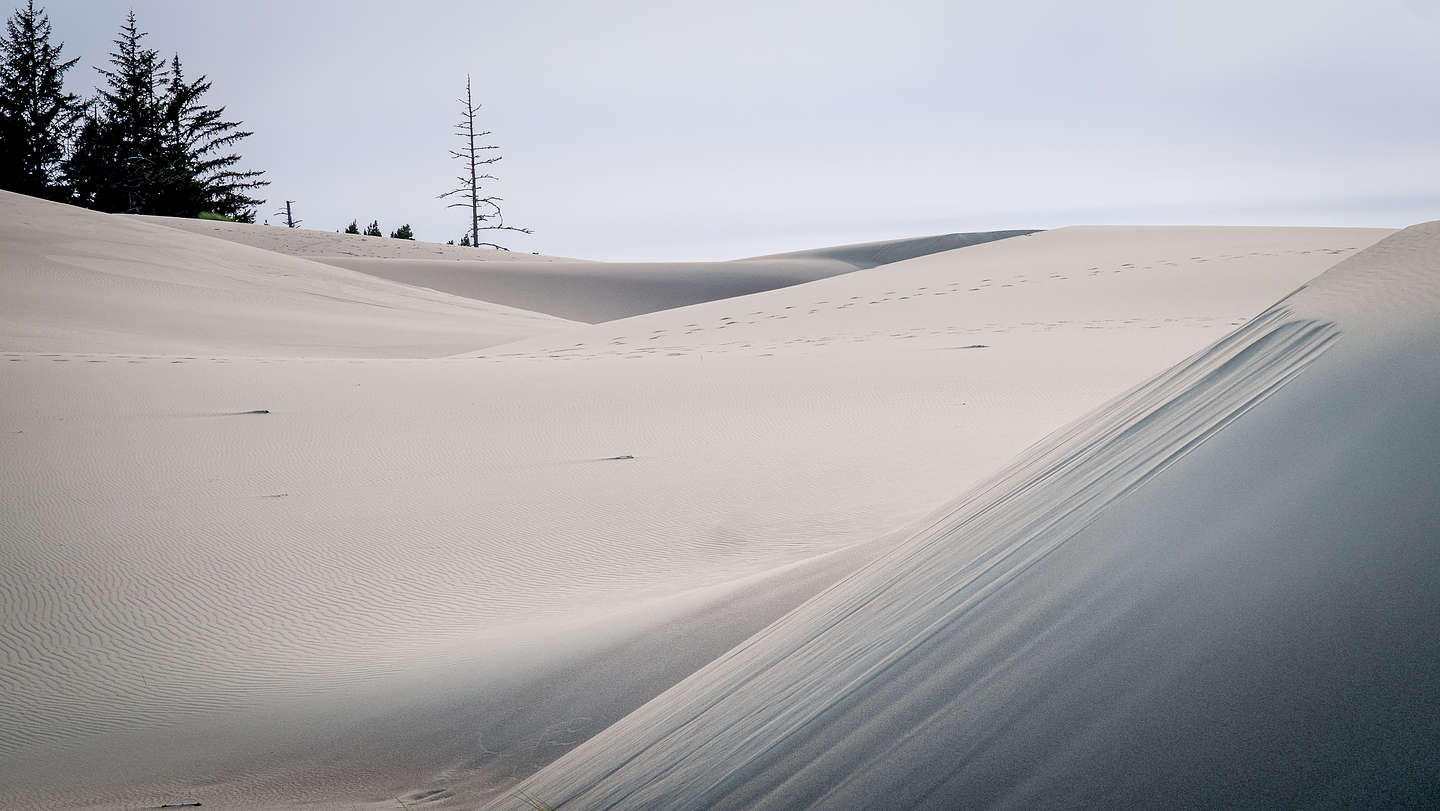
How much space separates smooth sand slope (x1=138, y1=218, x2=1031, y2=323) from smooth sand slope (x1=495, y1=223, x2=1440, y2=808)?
23.5 metres

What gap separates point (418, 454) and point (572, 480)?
83cm

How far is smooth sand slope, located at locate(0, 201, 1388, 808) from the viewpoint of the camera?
5.49 ft

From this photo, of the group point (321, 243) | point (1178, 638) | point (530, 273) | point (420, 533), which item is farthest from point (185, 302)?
point (321, 243)

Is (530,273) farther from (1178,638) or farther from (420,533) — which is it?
(1178,638)

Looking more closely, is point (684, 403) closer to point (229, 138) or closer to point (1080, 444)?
point (1080, 444)

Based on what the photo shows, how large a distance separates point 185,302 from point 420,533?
929 centimetres

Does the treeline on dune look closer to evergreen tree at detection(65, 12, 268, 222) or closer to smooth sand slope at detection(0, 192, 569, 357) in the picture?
evergreen tree at detection(65, 12, 268, 222)

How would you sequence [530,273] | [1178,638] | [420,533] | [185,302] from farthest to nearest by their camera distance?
[530,273] < [185,302] < [420,533] < [1178,638]

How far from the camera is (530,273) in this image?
26203mm

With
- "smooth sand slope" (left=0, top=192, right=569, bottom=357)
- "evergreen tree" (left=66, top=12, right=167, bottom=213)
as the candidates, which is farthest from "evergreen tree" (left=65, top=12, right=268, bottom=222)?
"smooth sand slope" (left=0, top=192, right=569, bottom=357)

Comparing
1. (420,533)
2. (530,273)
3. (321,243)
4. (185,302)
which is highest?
(321,243)

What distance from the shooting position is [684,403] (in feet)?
17.1

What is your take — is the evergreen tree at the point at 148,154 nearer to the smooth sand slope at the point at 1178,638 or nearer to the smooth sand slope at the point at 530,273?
the smooth sand slope at the point at 530,273

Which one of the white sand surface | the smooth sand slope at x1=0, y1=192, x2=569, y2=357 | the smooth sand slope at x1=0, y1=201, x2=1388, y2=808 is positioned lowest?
the smooth sand slope at x1=0, y1=201, x2=1388, y2=808
